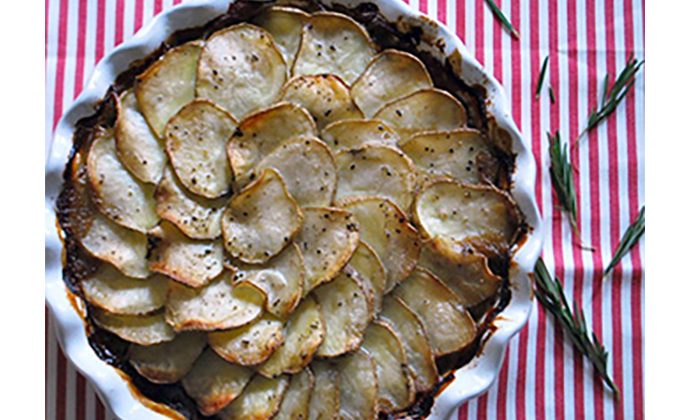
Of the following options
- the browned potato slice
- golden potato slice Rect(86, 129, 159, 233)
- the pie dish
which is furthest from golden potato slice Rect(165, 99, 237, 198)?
the browned potato slice

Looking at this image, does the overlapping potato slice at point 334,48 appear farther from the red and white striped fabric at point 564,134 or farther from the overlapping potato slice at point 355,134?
the red and white striped fabric at point 564,134

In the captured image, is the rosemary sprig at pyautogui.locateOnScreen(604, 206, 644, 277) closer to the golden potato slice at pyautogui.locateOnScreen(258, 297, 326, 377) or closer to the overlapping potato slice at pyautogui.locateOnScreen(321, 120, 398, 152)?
the overlapping potato slice at pyautogui.locateOnScreen(321, 120, 398, 152)

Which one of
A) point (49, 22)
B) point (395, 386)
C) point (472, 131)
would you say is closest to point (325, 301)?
point (395, 386)

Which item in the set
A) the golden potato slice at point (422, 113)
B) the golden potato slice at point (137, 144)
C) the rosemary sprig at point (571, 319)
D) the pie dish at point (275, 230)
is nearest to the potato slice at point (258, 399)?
the pie dish at point (275, 230)

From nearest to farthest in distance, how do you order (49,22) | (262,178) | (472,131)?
(262,178)
(472,131)
(49,22)

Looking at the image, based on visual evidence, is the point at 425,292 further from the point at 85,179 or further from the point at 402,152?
the point at 85,179

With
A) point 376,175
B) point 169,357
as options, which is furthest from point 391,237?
point 169,357
